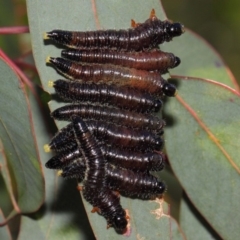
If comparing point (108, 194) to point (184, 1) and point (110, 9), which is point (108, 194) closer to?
point (110, 9)

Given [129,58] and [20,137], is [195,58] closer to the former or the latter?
[129,58]

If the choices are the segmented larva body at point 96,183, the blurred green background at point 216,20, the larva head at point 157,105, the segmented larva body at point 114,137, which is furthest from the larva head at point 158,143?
the blurred green background at point 216,20

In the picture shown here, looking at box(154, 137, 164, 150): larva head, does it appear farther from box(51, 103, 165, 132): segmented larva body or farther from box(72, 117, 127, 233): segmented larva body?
box(72, 117, 127, 233): segmented larva body

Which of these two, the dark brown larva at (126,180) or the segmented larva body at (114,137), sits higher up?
the segmented larva body at (114,137)

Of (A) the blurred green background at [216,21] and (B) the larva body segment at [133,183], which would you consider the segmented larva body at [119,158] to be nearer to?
(B) the larva body segment at [133,183]

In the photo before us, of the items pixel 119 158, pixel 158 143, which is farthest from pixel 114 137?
pixel 158 143

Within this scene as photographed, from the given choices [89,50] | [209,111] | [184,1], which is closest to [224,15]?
[184,1]

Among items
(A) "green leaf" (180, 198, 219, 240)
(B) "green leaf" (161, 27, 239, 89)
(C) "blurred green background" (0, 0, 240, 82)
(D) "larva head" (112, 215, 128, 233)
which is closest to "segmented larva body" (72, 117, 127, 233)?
(D) "larva head" (112, 215, 128, 233)
